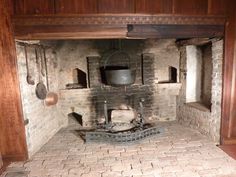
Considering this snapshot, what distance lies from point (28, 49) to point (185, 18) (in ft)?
8.63

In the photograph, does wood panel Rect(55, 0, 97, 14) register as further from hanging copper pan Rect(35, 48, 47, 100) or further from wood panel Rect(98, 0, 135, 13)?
hanging copper pan Rect(35, 48, 47, 100)

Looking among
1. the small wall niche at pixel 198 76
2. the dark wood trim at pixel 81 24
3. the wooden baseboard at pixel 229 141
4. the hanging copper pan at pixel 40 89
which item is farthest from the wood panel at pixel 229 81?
the hanging copper pan at pixel 40 89

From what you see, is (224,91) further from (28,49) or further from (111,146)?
(28,49)

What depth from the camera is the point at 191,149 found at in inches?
136

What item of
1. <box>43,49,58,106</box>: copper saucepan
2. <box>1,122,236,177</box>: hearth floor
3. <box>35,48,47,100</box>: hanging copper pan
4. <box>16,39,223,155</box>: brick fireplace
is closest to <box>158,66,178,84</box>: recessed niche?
<box>16,39,223,155</box>: brick fireplace

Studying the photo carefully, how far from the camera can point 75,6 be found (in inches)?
116

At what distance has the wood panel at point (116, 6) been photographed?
297 centimetres

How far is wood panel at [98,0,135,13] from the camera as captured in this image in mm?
2975

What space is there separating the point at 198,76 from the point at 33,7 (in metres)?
3.67

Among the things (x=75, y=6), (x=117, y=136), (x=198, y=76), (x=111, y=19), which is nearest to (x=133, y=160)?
(x=117, y=136)

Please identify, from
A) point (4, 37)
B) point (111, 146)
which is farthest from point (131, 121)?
point (4, 37)

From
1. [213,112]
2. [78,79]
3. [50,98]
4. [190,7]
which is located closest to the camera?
[190,7]

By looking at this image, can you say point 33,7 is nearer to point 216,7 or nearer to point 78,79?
point 78,79

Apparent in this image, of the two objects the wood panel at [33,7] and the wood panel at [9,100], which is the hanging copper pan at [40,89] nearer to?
the wood panel at [9,100]
